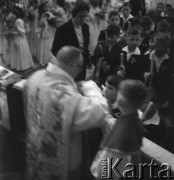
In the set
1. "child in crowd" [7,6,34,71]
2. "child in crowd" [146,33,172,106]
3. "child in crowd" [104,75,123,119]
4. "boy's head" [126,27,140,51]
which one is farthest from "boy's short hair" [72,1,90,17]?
"child in crowd" [7,6,34,71]

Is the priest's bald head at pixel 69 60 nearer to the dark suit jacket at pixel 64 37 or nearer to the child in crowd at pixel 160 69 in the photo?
the child in crowd at pixel 160 69

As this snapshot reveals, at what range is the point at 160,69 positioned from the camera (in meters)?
3.78

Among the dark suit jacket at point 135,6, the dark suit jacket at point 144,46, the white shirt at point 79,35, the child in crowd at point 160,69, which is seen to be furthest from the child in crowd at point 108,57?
the dark suit jacket at point 135,6

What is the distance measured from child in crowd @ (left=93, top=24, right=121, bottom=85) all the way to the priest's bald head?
1501mm

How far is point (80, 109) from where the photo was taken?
2396mm

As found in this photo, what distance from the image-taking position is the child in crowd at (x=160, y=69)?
376cm

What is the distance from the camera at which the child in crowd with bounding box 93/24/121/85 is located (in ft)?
13.3

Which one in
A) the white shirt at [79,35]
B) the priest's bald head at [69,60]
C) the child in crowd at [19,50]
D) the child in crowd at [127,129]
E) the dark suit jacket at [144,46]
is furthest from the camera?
the child in crowd at [19,50]

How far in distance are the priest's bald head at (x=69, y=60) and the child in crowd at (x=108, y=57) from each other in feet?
4.93

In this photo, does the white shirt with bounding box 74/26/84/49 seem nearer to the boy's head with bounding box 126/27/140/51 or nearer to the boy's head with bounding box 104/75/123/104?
the boy's head with bounding box 126/27/140/51

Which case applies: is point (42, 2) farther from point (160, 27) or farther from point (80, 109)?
point (80, 109)

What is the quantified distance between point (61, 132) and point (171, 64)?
1625 millimetres

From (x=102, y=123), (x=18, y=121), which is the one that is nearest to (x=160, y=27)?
(x=18, y=121)

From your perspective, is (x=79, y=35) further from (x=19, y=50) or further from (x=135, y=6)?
(x=135, y=6)
